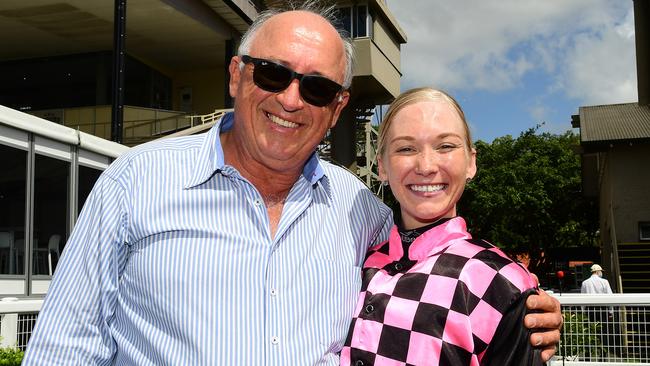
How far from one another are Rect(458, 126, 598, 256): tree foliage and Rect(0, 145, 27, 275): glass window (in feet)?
132

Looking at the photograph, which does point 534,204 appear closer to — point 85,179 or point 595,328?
point 85,179

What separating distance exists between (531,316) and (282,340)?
854mm

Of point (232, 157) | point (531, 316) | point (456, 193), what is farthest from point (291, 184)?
point (531, 316)

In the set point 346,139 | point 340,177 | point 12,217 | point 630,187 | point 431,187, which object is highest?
point 346,139

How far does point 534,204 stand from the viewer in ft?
153

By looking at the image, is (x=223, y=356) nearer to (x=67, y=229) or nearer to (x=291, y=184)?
(x=291, y=184)

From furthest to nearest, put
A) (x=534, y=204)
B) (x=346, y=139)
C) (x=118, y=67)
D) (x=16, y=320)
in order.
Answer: (x=534, y=204)
(x=346, y=139)
(x=118, y=67)
(x=16, y=320)

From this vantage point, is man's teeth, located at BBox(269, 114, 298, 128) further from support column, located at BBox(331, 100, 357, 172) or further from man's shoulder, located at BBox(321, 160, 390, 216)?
support column, located at BBox(331, 100, 357, 172)

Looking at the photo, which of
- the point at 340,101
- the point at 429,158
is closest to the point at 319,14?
the point at 340,101

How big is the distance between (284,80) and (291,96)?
0.07m

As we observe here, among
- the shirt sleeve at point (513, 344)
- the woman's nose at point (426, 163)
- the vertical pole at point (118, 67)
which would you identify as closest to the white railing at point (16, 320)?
the woman's nose at point (426, 163)

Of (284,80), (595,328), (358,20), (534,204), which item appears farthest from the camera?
(534,204)

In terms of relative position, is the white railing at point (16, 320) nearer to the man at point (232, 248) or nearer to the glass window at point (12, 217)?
the man at point (232, 248)

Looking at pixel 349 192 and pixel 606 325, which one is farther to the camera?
pixel 606 325
